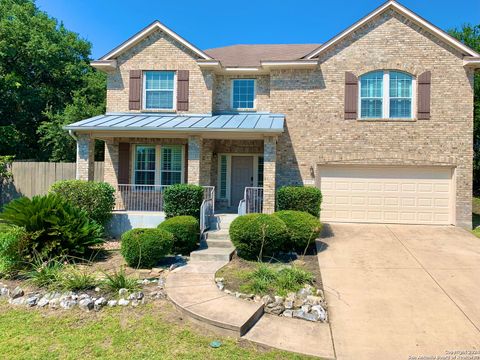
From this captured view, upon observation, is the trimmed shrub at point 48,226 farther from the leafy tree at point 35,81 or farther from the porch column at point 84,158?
the leafy tree at point 35,81

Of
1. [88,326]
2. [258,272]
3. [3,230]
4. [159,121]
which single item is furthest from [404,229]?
[3,230]

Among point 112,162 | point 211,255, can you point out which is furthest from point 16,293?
point 112,162

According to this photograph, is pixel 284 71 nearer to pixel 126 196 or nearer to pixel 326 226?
pixel 326 226

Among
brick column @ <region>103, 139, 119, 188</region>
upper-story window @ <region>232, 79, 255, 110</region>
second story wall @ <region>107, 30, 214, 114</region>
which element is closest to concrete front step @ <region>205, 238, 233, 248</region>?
second story wall @ <region>107, 30, 214, 114</region>

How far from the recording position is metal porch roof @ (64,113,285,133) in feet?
34.8

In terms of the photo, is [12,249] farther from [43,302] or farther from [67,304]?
[67,304]

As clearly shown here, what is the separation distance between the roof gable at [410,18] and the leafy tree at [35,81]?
14.8 meters

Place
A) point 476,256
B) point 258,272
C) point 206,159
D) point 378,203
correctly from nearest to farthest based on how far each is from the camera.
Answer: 1. point 258,272
2. point 476,256
3. point 378,203
4. point 206,159

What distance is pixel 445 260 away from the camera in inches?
310

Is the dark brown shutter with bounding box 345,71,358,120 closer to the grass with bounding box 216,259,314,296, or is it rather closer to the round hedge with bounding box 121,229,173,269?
the grass with bounding box 216,259,314,296

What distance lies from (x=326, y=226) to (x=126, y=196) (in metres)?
7.76

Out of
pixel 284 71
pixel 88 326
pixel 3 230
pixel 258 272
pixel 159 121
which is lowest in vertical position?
pixel 88 326

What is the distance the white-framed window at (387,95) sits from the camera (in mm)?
11992

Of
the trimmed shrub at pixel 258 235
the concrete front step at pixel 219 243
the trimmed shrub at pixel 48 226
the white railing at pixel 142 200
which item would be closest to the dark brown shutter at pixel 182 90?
the white railing at pixel 142 200
